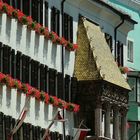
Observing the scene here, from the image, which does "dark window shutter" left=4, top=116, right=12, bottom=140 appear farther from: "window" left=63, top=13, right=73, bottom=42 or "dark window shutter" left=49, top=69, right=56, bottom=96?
"window" left=63, top=13, right=73, bottom=42

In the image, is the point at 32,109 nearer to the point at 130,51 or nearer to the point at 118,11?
the point at 118,11

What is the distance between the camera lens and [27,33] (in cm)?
5703

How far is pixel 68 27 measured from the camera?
207ft

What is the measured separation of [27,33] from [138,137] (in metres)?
21.8

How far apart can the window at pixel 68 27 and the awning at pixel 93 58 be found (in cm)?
111

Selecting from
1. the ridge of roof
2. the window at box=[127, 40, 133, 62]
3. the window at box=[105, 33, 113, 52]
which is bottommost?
the window at box=[105, 33, 113, 52]

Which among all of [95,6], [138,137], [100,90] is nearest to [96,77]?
[100,90]

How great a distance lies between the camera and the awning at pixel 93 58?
63.4 metres

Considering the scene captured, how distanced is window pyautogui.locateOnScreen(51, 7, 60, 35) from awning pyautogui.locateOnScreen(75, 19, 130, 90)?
2.97 m

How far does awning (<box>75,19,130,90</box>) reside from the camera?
63.4m

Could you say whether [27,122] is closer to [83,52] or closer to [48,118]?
[48,118]

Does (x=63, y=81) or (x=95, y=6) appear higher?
(x=95, y=6)

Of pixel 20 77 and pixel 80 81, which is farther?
pixel 80 81

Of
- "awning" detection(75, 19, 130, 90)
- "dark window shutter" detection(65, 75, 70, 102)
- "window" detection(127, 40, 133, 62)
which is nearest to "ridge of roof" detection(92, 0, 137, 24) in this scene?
"awning" detection(75, 19, 130, 90)
